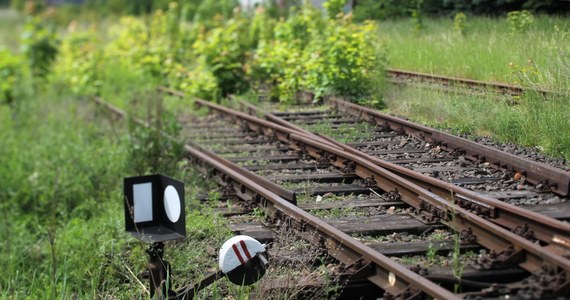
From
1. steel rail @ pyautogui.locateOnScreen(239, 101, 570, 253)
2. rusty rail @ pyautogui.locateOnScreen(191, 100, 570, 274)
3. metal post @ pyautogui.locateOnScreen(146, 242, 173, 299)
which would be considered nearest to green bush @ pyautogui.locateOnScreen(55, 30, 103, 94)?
rusty rail @ pyautogui.locateOnScreen(191, 100, 570, 274)

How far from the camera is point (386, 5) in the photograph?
1352 cm

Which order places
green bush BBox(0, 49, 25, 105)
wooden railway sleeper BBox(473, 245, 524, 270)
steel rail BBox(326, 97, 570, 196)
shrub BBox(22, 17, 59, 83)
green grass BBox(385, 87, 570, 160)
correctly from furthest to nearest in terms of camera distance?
shrub BBox(22, 17, 59, 83) < green bush BBox(0, 49, 25, 105) < green grass BBox(385, 87, 570, 160) < steel rail BBox(326, 97, 570, 196) < wooden railway sleeper BBox(473, 245, 524, 270)

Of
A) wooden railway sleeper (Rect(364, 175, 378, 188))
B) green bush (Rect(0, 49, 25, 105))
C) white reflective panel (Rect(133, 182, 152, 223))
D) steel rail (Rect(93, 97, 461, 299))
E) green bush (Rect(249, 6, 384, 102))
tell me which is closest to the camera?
steel rail (Rect(93, 97, 461, 299))

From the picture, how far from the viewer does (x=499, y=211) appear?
5.72m

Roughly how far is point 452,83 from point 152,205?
5.32m

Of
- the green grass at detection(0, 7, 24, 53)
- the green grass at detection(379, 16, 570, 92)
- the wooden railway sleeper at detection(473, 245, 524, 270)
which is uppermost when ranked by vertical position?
the green grass at detection(379, 16, 570, 92)

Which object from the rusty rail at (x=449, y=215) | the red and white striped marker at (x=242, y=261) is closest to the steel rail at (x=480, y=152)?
the rusty rail at (x=449, y=215)

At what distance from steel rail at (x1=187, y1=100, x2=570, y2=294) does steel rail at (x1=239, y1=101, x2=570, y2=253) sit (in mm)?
164

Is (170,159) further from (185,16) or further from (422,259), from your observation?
(185,16)

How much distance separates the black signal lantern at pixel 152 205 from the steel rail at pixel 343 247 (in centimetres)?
60

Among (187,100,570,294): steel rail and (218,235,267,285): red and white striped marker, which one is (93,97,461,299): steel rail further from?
(187,100,570,294): steel rail

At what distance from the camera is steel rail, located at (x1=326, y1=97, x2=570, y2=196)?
20.8 feet

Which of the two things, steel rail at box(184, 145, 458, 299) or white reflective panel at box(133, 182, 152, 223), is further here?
white reflective panel at box(133, 182, 152, 223)

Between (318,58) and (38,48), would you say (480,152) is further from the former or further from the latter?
(38,48)
